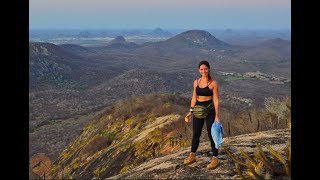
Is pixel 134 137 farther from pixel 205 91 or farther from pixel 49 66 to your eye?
pixel 49 66

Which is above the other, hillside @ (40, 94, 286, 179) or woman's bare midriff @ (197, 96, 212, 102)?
woman's bare midriff @ (197, 96, 212, 102)

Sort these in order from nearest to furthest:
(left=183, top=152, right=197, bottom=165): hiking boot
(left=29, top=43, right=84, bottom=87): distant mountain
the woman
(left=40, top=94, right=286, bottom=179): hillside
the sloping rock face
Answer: the woman → the sloping rock face → (left=183, top=152, right=197, bottom=165): hiking boot → (left=40, top=94, right=286, bottom=179): hillside → (left=29, top=43, right=84, bottom=87): distant mountain

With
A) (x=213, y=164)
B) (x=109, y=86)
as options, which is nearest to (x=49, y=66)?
(x=109, y=86)

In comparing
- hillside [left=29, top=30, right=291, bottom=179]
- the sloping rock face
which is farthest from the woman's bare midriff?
hillside [left=29, top=30, right=291, bottom=179]

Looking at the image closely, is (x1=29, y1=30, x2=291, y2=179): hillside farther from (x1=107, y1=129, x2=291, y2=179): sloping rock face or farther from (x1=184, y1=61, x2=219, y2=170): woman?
(x1=184, y1=61, x2=219, y2=170): woman

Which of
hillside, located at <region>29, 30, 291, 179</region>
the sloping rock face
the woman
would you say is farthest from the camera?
hillside, located at <region>29, 30, 291, 179</region>

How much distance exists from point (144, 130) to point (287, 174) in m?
9.54

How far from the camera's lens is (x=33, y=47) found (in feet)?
406

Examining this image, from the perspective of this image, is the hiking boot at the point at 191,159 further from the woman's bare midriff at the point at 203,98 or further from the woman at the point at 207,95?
the woman's bare midriff at the point at 203,98

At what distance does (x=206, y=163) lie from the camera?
6.99m

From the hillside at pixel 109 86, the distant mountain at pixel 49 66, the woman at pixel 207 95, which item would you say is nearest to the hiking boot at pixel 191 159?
the woman at pixel 207 95

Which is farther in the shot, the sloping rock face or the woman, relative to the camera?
the sloping rock face

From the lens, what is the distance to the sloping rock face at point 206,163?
6516 mm

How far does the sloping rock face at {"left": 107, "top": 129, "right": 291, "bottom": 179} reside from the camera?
6.52m
